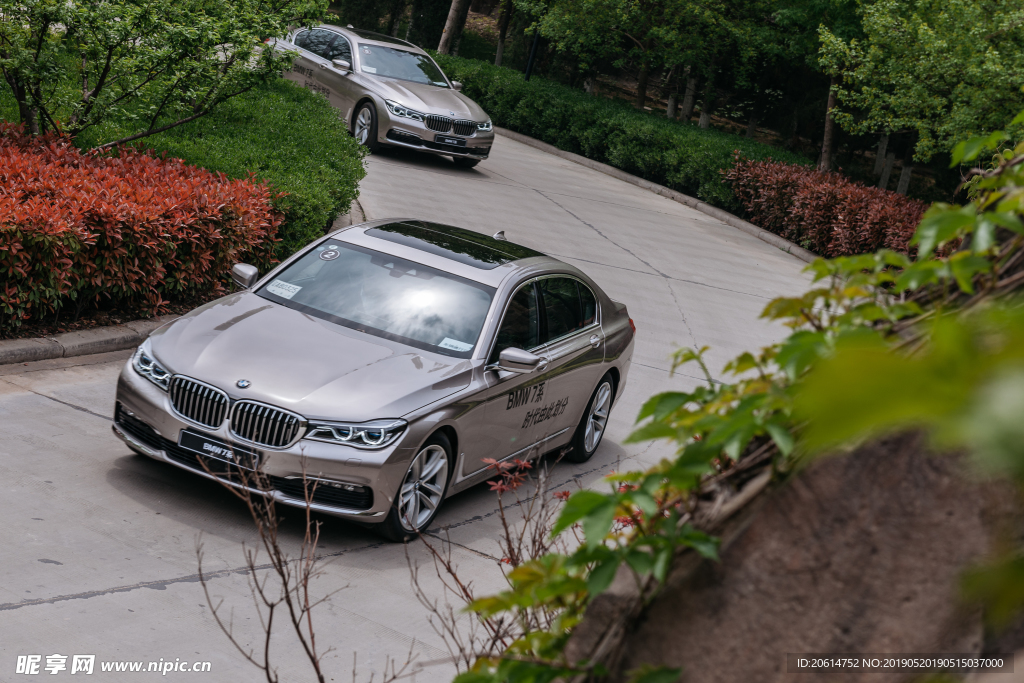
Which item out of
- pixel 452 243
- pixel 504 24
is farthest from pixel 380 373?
pixel 504 24

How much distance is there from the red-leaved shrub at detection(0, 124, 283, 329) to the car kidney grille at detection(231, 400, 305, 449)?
2.91 meters

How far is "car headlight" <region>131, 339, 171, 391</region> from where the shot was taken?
244 inches

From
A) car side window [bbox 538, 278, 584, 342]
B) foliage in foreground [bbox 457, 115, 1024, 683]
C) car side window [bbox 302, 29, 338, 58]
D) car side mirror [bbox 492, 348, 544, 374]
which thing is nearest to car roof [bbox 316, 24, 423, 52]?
car side window [bbox 302, 29, 338, 58]

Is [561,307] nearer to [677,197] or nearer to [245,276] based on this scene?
[245,276]

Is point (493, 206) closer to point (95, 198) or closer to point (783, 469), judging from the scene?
point (95, 198)

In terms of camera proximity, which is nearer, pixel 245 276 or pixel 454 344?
pixel 454 344

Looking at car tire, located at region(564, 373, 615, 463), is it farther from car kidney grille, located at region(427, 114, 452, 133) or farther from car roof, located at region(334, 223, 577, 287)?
car kidney grille, located at region(427, 114, 452, 133)

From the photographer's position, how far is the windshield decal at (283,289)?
718 cm

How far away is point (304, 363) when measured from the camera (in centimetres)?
621

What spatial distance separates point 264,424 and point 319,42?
16.6 meters

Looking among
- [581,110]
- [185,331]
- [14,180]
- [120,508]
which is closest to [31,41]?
[14,180]

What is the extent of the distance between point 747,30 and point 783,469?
2735cm

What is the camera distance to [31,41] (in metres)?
10.1

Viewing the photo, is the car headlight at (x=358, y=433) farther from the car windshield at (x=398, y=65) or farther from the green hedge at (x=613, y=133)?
the green hedge at (x=613, y=133)
